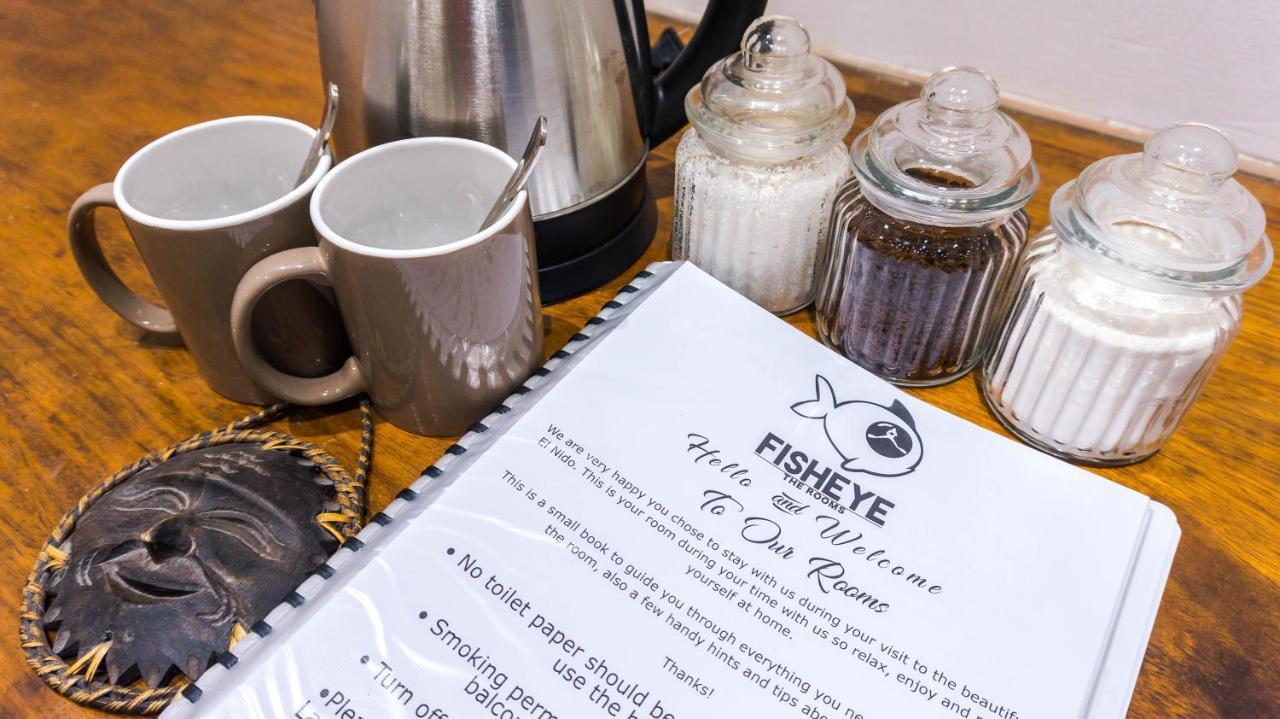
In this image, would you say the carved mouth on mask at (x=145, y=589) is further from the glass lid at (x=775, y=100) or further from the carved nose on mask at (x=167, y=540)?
the glass lid at (x=775, y=100)

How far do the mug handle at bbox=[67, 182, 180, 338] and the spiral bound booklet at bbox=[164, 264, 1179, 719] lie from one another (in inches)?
8.9

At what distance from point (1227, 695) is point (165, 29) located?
96 centimetres

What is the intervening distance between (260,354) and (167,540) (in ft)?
0.37

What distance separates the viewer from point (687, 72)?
1.71 ft

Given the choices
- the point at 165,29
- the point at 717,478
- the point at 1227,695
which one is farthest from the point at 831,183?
the point at 165,29

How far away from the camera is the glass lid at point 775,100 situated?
0.46m

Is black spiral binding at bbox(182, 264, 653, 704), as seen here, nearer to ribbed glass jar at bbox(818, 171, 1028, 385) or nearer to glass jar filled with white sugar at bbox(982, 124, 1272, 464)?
ribbed glass jar at bbox(818, 171, 1028, 385)

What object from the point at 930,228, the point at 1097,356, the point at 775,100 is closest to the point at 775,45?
the point at 775,100

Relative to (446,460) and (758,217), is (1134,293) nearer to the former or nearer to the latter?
(758,217)

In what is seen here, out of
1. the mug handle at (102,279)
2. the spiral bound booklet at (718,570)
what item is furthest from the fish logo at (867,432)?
the mug handle at (102,279)

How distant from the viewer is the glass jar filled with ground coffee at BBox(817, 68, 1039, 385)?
42 centimetres

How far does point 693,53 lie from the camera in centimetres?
52

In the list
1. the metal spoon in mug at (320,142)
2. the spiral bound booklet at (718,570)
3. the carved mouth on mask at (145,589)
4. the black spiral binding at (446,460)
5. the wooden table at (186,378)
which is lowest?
the wooden table at (186,378)

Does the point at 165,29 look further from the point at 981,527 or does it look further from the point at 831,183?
the point at 981,527
